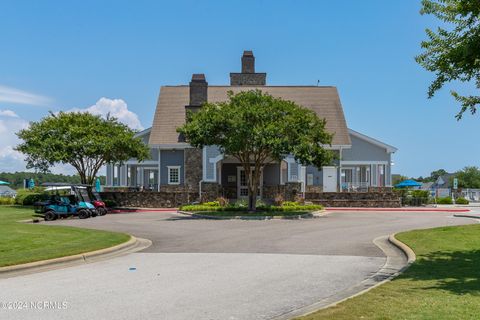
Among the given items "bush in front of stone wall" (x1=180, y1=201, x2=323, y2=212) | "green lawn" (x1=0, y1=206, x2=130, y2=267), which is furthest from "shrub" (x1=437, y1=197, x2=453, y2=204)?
"green lawn" (x1=0, y1=206, x2=130, y2=267)

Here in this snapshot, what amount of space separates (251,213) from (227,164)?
1298 centimetres

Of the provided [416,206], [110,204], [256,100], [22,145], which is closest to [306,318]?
[256,100]

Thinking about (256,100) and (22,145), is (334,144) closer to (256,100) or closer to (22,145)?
(256,100)

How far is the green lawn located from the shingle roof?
22127 mm

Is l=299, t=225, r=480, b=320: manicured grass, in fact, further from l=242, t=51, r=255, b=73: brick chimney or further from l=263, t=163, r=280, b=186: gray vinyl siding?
l=242, t=51, r=255, b=73: brick chimney

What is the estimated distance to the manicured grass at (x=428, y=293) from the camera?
263 inches

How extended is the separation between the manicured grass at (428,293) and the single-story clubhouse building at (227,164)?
2454cm

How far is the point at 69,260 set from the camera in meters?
12.0

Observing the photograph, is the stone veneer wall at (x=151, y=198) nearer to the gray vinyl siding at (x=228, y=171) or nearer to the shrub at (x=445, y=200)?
the gray vinyl siding at (x=228, y=171)

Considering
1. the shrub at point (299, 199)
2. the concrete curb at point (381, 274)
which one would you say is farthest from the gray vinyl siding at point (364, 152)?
the concrete curb at point (381, 274)

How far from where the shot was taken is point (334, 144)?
1521 inches

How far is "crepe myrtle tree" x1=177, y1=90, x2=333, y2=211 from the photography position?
25.7 meters

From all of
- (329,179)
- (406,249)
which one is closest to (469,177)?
(329,179)

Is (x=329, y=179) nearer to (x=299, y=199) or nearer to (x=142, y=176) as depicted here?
(x=299, y=199)
